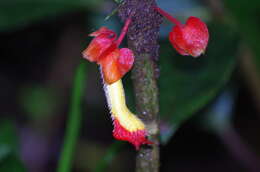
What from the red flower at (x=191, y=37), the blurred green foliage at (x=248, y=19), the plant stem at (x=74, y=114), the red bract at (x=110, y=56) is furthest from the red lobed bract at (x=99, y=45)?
the blurred green foliage at (x=248, y=19)

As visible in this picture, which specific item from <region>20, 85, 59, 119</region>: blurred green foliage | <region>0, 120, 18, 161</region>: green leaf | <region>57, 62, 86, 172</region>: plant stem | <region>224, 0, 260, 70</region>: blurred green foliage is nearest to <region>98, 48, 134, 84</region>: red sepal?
<region>57, 62, 86, 172</region>: plant stem

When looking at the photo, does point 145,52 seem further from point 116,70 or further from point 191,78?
point 191,78

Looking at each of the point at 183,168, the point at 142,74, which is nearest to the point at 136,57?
the point at 142,74

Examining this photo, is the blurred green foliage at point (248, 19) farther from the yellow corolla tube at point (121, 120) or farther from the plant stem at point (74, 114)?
the yellow corolla tube at point (121, 120)

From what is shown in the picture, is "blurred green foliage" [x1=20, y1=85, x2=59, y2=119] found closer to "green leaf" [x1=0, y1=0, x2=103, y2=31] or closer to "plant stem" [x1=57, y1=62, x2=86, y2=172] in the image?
"green leaf" [x1=0, y1=0, x2=103, y2=31]

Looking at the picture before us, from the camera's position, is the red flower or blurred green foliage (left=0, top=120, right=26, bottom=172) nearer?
the red flower

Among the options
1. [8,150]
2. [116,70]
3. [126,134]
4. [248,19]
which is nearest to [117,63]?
[116,70]
